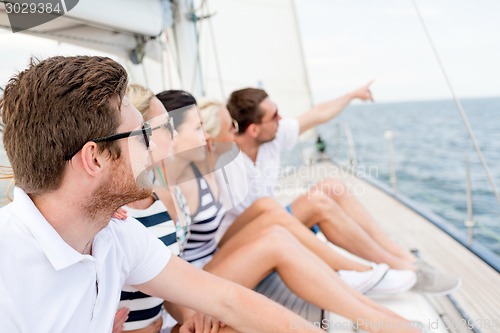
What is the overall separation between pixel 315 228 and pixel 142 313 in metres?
1.03

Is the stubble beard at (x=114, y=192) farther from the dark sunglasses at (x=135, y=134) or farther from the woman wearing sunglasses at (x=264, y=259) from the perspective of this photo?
the woman wearing sunglasses at (x=264, y=259)

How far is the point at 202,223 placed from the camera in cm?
139

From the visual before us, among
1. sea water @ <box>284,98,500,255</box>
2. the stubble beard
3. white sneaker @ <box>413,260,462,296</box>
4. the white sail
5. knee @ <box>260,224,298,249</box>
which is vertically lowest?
sea water @ <box>284,98,500,255</box>

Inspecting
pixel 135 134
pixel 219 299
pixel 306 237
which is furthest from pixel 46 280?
pixel 306 237

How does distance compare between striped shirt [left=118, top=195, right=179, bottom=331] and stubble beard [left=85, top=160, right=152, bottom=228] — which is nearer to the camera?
stubble beard [left=85, top=160, right=152, bottom=228]

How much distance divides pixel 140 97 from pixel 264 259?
19.9 inches

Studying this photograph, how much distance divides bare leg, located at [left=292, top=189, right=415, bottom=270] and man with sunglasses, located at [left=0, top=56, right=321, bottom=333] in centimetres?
102

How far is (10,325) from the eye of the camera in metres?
0.61

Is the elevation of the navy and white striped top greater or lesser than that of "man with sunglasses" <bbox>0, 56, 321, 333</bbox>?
lesser

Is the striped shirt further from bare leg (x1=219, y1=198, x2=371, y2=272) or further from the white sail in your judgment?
the white sail

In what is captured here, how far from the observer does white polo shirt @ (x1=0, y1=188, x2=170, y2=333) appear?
0.62 metres

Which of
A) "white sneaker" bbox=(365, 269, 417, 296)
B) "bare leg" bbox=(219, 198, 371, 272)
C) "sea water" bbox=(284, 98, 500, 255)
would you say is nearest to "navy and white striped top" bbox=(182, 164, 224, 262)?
"bare leg" bbox=(219, 198, 371, 272)

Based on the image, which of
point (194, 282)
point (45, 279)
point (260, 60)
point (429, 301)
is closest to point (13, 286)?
point (45, 279)

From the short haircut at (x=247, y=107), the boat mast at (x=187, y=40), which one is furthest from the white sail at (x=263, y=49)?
the short haircut at (x=247, y=107)
